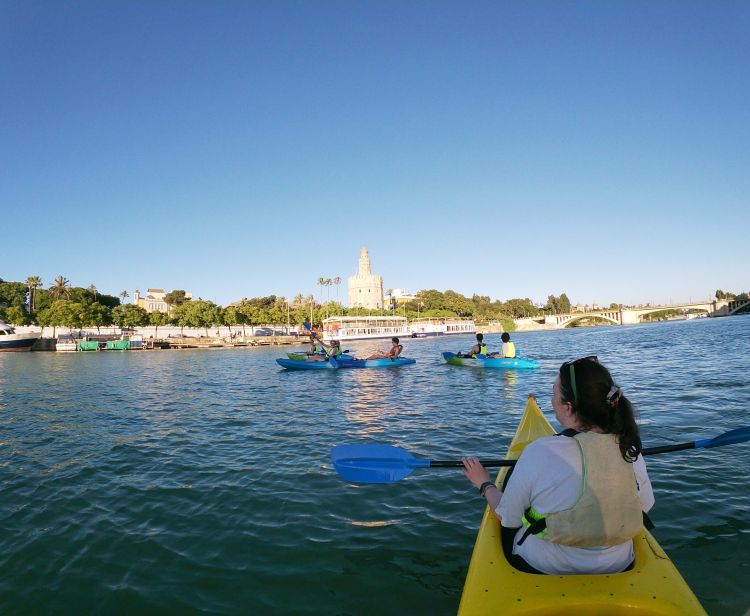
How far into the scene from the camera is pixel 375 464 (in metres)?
5.50

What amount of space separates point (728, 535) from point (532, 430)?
248 centimetres

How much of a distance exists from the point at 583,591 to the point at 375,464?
277 centimetres

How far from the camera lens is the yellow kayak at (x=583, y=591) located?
3.03 m

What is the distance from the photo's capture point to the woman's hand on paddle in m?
4.18

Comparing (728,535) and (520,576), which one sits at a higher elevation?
(520,576)

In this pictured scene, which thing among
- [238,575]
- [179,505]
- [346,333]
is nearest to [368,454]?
[238,575]

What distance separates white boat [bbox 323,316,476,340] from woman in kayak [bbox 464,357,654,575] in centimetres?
9354

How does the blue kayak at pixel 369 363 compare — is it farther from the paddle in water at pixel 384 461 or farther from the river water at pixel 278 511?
the paddle in water at pixel 384 461

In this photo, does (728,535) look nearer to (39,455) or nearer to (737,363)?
(39,455)

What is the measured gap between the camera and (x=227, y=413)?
1545 centimetres

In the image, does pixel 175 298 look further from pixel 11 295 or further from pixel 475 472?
pixel 475 472

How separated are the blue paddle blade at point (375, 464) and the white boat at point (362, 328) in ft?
299

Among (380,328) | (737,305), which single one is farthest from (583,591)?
(737,305)

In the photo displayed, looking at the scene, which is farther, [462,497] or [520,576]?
[462,497]
